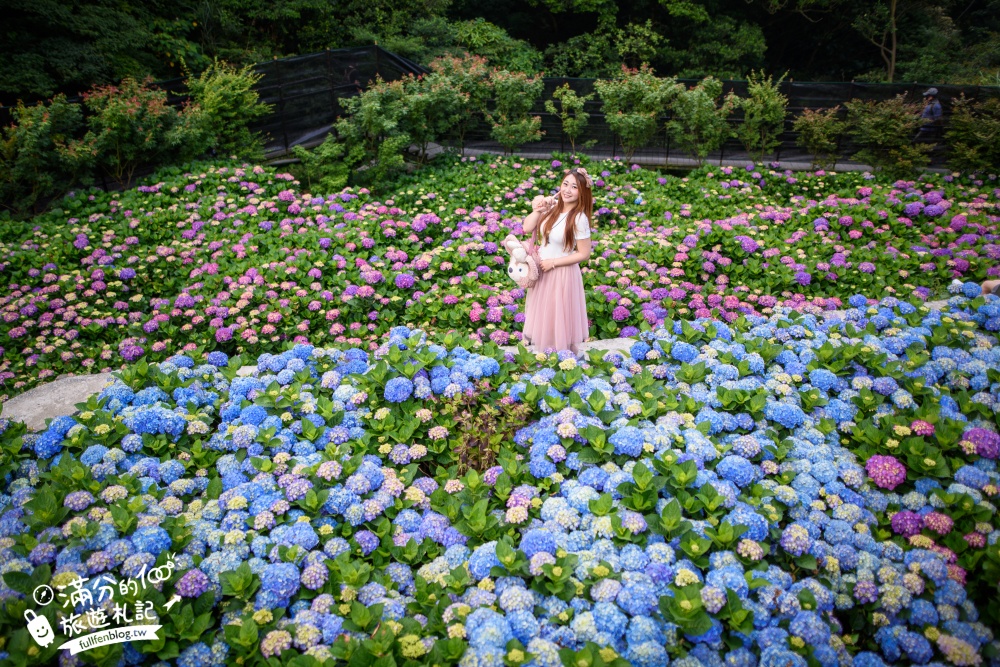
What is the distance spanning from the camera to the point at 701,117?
9820mm

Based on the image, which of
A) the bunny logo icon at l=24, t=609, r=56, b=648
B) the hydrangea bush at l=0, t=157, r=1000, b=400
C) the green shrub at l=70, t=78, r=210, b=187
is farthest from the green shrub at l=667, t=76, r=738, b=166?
the bunny logo icon at l=24, t=609, r=56, b=648

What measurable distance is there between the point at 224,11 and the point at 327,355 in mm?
13542

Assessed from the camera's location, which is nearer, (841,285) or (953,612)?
(953,612)

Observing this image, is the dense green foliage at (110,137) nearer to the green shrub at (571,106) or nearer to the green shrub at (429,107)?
the green shrub at (429,107)

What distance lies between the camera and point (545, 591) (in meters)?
2.19

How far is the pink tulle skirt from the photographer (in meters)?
3.96

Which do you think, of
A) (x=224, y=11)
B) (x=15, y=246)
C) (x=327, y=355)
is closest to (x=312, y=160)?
(x=15, y=246)

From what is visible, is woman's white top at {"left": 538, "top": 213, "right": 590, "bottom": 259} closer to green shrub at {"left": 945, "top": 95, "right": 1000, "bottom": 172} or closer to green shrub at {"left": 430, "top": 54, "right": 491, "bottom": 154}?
green shrub at {"left": 430, "top": 54, "right": 491, "bottom": 154}

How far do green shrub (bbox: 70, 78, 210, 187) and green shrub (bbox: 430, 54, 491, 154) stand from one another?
4.02 metres

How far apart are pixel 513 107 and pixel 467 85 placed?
882mm

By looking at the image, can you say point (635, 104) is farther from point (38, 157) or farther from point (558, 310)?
point (38, 157)

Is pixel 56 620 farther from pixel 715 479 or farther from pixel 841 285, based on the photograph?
pixel 841 285

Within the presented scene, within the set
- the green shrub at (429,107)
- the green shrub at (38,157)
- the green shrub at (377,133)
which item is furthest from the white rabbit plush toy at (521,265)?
the green shrub at (38,157)

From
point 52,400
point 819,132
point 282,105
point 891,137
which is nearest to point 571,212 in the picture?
point 52,400
